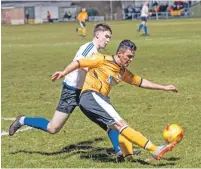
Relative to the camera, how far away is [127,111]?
1210 cm

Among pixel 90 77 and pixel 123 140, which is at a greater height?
pixel 90 77

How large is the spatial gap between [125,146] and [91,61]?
1.21 metres

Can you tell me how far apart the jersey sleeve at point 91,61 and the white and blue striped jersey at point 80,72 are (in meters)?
0.43

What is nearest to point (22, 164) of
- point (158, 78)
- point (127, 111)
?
point (127, 111)

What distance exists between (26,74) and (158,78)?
15.1 ft

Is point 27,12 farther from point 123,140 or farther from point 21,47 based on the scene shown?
point 123,140

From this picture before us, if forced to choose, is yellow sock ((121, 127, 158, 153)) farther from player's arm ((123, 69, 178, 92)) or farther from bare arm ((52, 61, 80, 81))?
bare arm ((52, 61, 80, 81))

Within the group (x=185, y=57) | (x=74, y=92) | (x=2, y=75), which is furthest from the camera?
(x=185, y=57)

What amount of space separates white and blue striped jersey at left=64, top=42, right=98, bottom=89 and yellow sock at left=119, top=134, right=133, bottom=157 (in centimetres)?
104

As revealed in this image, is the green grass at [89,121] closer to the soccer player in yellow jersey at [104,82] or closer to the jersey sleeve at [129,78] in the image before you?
the soccer player in yellow jersey at [104,82]

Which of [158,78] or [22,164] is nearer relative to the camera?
[22,164]

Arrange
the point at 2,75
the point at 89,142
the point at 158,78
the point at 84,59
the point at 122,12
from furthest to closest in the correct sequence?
the point at 122,12, the point at 2,75, the point at 158,78, the point at 89,142, the point at 84,59

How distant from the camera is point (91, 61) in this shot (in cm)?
773

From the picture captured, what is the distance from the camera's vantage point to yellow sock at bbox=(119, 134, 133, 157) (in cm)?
784
